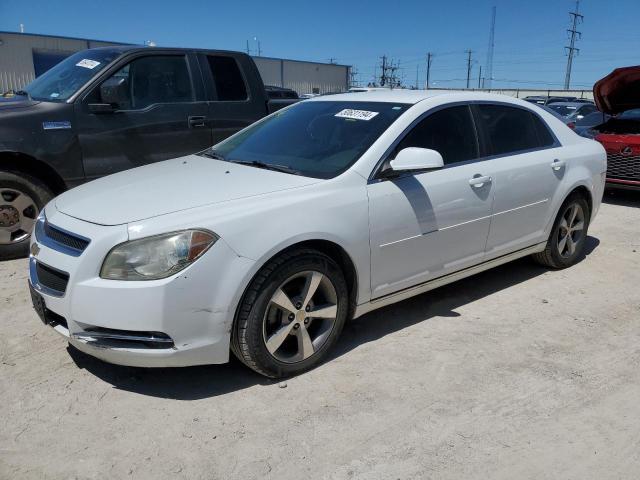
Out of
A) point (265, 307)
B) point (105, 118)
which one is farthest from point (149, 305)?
point (105, 118)

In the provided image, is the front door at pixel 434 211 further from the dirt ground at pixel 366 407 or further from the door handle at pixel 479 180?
the dirt ground at pixel 366 407

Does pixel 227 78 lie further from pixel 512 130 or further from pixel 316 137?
pixel 512 130

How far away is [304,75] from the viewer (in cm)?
5403

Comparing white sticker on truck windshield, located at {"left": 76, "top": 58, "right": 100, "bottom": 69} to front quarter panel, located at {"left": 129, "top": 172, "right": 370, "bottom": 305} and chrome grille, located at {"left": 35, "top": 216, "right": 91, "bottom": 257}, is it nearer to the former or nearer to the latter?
chrome grille, located at {"left": 35, "top": 216, "right": 91, "bottom": 257}

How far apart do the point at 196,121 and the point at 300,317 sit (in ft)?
11.1

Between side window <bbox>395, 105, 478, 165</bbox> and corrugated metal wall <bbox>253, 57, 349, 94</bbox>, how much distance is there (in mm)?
47508

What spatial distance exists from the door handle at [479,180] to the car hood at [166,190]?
130 centimetres

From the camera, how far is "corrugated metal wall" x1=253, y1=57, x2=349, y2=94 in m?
51.0

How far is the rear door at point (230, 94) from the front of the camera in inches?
234

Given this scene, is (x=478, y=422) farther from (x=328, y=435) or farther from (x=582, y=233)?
(x=582, y=233)

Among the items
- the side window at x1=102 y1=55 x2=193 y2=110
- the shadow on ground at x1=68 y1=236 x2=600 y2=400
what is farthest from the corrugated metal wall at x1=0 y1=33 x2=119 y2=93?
the shadow on ground at x1=68 y1=236 x2=600 y2=400

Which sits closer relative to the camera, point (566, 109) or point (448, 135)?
point (448, 135)

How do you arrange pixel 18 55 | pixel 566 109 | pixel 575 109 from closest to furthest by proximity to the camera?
pixel 575 109 < pixel 566 109 < pixel 18 55

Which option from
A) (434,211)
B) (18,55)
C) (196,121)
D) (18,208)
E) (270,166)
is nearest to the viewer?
(270,166)
